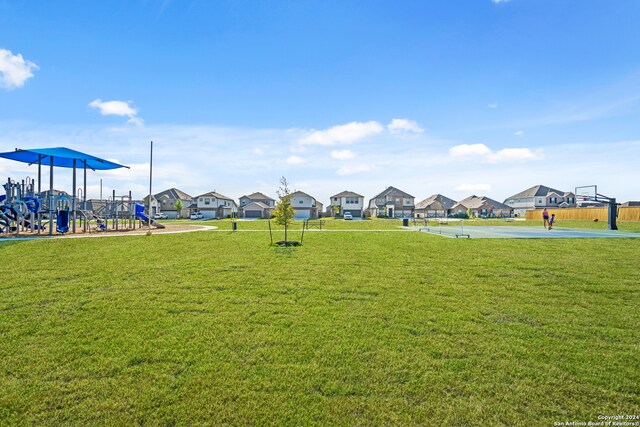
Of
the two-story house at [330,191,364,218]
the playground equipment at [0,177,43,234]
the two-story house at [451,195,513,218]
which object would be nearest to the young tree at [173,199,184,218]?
the two-story house at [330,191,364,218]

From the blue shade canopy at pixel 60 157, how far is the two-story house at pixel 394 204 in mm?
61784

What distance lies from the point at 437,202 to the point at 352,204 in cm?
2629

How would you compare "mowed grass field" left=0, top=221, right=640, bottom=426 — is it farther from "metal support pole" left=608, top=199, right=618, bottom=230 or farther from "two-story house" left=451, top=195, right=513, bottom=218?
"two-story house" left=451, top=195, right=513, bottom=218

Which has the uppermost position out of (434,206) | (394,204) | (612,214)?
(394,204)

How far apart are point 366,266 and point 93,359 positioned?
24.5ft

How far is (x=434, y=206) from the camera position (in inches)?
3260

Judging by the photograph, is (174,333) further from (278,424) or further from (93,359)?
(278,424)

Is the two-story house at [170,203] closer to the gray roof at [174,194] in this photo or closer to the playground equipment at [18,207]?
the gray roof at [174,194]

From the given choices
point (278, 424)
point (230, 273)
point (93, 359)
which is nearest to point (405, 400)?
point (278, 424)

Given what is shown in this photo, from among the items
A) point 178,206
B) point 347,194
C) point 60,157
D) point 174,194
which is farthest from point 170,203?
point 60,157

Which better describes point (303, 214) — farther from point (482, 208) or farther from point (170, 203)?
point (482, 208)

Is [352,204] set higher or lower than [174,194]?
lower

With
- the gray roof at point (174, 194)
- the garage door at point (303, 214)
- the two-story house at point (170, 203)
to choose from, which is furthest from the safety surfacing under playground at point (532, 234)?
the gray roof at point (174, 194)

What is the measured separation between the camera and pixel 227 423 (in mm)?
3041
